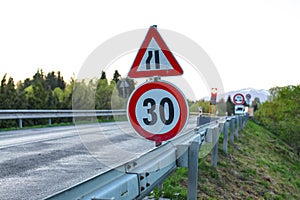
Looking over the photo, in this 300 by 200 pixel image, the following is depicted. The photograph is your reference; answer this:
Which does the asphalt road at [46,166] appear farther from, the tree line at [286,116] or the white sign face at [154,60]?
the tree line at [286,116]

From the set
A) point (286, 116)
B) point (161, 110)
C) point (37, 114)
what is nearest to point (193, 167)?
point (161, 110)

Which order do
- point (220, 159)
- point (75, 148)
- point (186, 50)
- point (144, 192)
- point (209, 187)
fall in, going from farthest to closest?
point (220, 159) → point (75, 148) → point (209, 187) → point (186, 50) → point (144, 192)

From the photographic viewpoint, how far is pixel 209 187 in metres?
6.85

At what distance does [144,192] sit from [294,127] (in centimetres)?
4725

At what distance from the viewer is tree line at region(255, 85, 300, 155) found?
4597 centimetres

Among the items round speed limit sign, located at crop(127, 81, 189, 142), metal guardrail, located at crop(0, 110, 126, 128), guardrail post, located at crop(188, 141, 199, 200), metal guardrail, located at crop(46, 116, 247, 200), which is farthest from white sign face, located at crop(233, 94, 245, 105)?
round speed limit sign, located at crop(127, 81, 189, 142)

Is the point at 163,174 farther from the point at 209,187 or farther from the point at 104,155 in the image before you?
the point at 104,155

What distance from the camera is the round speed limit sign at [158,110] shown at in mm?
3951

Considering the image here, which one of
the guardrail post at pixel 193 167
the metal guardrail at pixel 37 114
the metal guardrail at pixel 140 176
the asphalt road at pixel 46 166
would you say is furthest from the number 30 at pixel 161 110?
the metal guardrail at pixel 37 114

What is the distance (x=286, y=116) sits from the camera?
50.3 m

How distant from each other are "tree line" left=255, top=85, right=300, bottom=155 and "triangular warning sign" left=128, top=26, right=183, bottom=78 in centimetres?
4287

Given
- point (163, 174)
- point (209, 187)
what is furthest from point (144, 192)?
point (209, 187)

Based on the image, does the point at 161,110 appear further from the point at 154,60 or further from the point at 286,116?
the point at 286,116

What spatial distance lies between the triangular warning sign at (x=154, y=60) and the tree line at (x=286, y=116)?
42.9m
